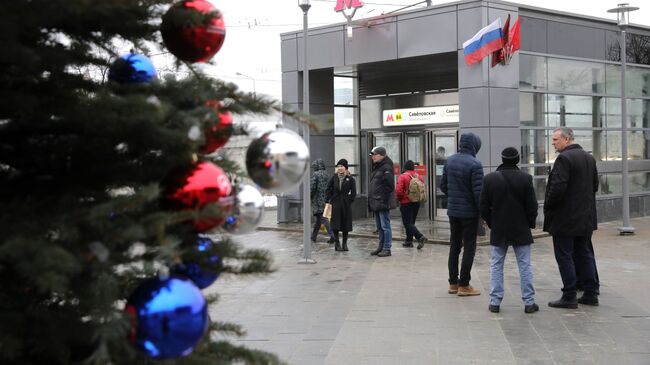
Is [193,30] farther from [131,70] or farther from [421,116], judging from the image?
[421,116]

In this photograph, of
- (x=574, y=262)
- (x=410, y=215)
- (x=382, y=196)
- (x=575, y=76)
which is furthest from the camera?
(x=575, y=76)

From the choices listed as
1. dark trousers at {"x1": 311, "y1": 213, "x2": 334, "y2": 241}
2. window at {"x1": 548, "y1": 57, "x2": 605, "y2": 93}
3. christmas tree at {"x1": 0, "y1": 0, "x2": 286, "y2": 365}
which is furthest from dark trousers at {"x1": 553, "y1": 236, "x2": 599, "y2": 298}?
window at {"x1": 548, "y1": 57, "x2": 605, "y2": 93}

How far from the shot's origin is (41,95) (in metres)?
1.76

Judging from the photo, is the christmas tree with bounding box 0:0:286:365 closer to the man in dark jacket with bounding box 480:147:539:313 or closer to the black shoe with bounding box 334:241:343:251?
the man in dark jacket with bounding box 480:147:539:313

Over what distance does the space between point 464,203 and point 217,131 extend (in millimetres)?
6230

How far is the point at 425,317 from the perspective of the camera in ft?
22.8

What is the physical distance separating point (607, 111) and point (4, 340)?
17.1 metres

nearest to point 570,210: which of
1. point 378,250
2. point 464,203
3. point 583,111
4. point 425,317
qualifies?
point 464,203

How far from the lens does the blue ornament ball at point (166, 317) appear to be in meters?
1.62

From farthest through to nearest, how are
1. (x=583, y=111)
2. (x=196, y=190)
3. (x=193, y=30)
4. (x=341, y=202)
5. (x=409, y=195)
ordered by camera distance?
1. (x=583, y=111)
2. (x=341, y=202)
3. (x=409, y=195)
4. (x=193, y=30)
5. (x=196, y=190)

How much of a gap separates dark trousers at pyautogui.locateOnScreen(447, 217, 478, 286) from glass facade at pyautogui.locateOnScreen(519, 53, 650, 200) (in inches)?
279

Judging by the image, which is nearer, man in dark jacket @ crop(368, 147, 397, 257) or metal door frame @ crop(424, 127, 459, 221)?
man in dark jacket @ crop(368, 147, 397, 257)

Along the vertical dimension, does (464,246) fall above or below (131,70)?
below

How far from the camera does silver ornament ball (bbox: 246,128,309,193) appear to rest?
1.98m
